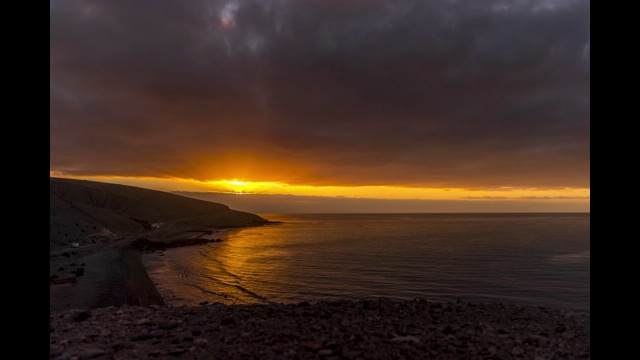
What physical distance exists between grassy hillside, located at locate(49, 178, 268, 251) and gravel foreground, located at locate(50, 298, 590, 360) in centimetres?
3343

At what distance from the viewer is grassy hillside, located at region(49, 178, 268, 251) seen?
194 ft

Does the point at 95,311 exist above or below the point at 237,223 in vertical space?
above

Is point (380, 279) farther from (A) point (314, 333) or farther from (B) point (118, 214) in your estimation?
(B) point (118, 214)

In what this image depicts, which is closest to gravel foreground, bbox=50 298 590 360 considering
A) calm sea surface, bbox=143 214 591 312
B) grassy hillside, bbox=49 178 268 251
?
calm sea surface, bbox=143 214 591 312

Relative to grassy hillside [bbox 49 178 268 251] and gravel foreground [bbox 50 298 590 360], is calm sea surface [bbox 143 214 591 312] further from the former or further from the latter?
grassy hillside [bbox 49 178 268 251]

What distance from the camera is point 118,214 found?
97.2 m

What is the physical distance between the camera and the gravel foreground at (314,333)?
7875mm

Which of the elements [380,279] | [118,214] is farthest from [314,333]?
[118,214]

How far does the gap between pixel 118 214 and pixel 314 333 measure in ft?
345

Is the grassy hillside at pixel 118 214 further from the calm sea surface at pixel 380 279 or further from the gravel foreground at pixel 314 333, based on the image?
the gravel foreground at pixel 314 333
